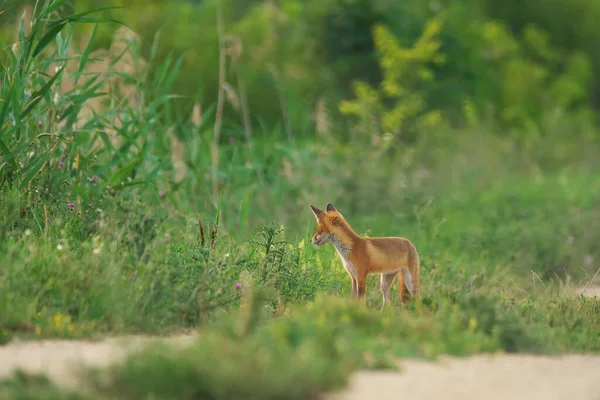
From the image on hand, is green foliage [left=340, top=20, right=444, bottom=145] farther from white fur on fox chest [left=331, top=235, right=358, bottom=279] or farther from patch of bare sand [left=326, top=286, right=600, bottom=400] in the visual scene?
patch of bare sand [left=326, top=286, right=600, bottom=400]

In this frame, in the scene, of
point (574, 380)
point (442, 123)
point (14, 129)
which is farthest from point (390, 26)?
point (574, 380)

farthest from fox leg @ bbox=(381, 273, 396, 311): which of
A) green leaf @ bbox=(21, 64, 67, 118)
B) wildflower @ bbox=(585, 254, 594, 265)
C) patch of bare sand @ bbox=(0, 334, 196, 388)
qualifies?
wildflower @ bbox=(585, 254, 594, 265)

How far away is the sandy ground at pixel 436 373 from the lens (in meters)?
5.18

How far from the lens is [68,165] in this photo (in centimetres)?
877

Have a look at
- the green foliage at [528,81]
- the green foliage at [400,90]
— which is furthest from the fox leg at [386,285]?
the green foliage at [528,81]

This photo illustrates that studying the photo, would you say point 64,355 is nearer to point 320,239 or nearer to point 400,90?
point 320,239

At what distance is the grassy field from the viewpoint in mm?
5203

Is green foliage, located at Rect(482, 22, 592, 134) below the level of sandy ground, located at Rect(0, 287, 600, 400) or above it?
below

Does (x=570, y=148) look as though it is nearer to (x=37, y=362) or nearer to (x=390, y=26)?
(x=390, y=26)

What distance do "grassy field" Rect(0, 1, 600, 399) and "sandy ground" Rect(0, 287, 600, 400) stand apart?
0.12 metres

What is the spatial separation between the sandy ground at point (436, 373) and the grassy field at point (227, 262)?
12 cm

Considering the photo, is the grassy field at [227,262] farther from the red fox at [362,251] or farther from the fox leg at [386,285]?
the red fox at [362,251]

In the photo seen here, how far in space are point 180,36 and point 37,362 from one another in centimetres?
1643

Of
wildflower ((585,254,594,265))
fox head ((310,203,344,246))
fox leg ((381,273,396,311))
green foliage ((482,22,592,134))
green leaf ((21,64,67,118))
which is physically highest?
green leaf ((21,64,67,118))
